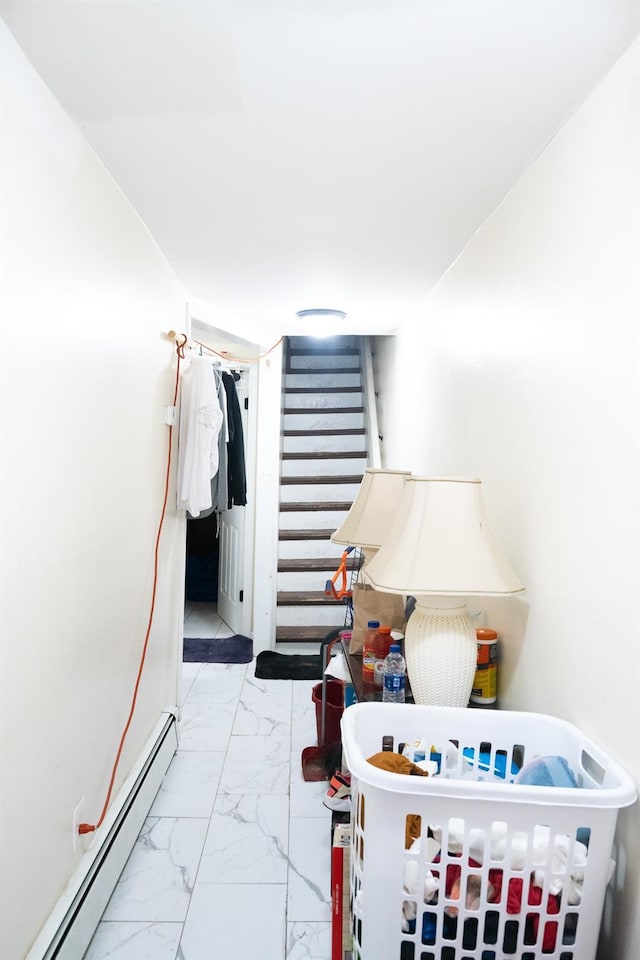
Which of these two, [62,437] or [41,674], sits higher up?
[62,437]

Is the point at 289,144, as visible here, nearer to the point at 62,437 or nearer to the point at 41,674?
the point at 62,437

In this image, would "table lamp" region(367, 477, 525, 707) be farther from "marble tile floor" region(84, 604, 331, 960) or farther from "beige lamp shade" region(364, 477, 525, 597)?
"marble tile floor" region(84, 604, 331, 960)

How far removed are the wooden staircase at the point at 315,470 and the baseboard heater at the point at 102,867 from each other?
69.3 inches

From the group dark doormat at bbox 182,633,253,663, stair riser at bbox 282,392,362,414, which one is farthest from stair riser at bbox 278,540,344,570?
stair riser at bbox 282,392,362,414

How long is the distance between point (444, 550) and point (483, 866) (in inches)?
24.0

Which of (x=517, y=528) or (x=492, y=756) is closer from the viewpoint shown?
(x=492, y=756)

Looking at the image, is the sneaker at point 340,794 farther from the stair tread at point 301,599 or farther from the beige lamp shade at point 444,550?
the stair tread at point 301,599

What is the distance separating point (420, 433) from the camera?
2.77 metres

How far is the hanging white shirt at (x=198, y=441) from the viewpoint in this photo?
7.76 ft

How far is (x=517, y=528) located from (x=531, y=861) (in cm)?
78

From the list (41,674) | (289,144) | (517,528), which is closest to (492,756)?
(517,528)

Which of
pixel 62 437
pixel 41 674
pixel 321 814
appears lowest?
pixel 321 814

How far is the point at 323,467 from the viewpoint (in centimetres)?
470

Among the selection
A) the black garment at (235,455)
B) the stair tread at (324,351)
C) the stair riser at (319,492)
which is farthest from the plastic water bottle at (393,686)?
the stair tread at (324,351)
